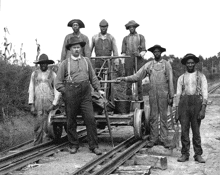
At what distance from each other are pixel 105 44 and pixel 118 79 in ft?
6.82

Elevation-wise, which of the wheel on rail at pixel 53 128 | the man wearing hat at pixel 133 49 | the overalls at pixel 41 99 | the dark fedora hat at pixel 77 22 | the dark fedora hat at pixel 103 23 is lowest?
the wheel on rail at pixel 53 128

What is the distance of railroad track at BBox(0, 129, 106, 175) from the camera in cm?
646

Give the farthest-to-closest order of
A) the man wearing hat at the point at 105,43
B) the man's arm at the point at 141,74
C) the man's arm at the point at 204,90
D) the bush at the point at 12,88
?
1. the bush at the point at 12,88
2. the man wearing hat at the point at 105,43
3. the man's arm at the point at 141,74
4. the man's arm at the point at 204,90

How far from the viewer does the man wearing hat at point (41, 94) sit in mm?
8742

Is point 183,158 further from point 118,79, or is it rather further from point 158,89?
point 118,79

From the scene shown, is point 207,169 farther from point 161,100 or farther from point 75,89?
point 75,89

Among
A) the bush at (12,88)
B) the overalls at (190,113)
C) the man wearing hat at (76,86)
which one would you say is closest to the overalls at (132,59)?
the man wearing hat at (76,86)

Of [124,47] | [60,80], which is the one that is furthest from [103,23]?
[60,80]

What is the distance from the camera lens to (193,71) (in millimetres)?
7422

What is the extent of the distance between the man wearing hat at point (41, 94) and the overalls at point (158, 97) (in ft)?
7.62

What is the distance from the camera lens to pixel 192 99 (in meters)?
7.27

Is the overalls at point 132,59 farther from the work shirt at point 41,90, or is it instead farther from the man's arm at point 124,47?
the work shirt at point 41,90

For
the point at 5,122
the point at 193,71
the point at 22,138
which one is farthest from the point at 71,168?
the point at 5,122

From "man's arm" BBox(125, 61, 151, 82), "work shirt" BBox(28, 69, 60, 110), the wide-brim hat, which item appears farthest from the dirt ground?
the wide-brim hat
